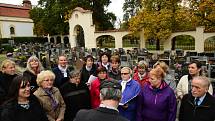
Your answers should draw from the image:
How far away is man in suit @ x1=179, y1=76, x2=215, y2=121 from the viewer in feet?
13.2

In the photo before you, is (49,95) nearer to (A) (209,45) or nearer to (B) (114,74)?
(B) (114,74)

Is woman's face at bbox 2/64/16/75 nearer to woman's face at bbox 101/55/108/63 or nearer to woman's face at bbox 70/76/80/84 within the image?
woman's face at bbox 70/76/80/84

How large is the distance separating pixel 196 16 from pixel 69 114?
16.8m

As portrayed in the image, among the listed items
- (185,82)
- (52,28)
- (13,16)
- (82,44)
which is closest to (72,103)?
(185,82)

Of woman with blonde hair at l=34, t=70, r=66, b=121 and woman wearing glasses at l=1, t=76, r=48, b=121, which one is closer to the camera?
woman wearing glasses at l=1, t=76, r=48, b=121

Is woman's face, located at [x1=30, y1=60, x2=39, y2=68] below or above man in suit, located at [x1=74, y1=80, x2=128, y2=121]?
above

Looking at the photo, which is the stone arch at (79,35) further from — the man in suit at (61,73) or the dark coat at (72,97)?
the dark coat at (72,97)

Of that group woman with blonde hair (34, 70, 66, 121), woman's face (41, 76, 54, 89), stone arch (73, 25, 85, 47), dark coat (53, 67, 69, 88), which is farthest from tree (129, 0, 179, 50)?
woman's face (41, 76, 54, 89)

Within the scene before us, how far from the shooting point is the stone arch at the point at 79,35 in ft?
96.0

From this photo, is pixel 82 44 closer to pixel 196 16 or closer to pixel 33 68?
pixel 196 16

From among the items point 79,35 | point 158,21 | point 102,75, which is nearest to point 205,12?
point 158,21

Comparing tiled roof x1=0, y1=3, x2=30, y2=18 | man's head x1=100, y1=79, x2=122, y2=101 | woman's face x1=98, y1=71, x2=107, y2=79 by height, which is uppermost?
tiled roof x1=0, y1=3, x2=30, y2=18

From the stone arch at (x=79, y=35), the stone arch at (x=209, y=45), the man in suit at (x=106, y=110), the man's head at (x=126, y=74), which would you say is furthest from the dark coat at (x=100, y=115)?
the stone arch at (x=79, y=35)

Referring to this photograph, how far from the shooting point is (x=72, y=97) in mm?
5000
